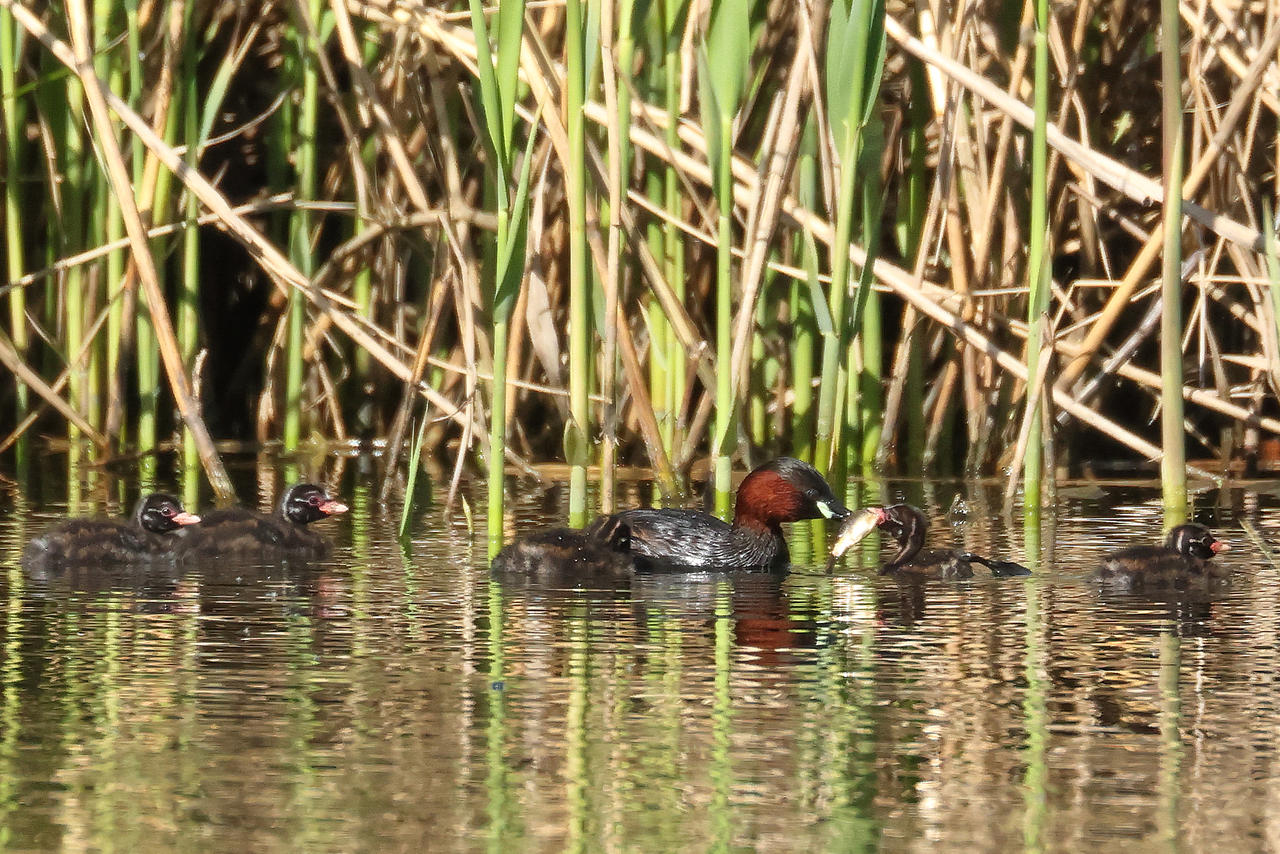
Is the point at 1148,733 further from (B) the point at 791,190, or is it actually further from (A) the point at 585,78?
(B) the point at 791,190

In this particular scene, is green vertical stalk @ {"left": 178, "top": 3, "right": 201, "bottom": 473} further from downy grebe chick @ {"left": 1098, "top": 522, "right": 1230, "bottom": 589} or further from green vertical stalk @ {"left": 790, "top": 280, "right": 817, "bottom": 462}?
downy grebe chick @ {"left": 1098, "top": 522, "right": 1230, "bottom": 589}

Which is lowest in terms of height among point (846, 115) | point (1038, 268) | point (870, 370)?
point (870, 370)

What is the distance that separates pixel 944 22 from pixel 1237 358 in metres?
1.85

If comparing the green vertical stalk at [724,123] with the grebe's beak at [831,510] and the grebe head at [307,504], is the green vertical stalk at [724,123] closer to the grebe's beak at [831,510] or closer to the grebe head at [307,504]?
the grebe's beak at [831,510]

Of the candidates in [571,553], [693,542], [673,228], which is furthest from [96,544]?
[673,228]

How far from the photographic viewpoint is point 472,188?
10312mm

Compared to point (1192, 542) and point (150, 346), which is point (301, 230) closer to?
point (150, 346)

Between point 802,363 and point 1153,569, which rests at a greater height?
point 802,363

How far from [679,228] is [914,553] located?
98.4 inches

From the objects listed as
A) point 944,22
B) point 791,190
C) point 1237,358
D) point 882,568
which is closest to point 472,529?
point 882,568

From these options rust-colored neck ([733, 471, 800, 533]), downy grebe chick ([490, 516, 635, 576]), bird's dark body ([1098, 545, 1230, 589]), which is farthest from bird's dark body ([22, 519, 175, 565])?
bird's dark body ([1098, 545, 1230, 589])

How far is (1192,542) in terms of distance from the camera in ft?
22.1

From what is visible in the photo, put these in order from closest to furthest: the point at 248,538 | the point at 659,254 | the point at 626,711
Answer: the point at 626,711, the point at 248,538, the point at 659,254

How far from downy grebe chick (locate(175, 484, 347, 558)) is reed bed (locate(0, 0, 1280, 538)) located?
0.61 m
